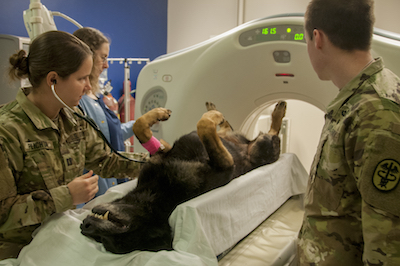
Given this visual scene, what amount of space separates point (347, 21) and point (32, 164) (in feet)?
4.03

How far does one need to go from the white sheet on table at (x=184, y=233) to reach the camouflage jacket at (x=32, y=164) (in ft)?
0.34

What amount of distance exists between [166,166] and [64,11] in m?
2.57

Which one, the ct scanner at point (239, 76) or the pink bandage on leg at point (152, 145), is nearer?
the pink bandage on leg at point (152, 145)

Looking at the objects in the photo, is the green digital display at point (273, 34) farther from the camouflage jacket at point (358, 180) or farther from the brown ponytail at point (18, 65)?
the brown ponytail at point (18, 65)

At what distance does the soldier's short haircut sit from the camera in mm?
912

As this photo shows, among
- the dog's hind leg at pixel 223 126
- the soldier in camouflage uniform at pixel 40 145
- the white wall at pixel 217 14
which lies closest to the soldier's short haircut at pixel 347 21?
the soldier in camouflage uniform at pixel 40 145

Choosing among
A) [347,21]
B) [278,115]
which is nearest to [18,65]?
[347,21]

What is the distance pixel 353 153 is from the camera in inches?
34.0

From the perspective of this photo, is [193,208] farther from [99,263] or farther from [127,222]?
[99,263]

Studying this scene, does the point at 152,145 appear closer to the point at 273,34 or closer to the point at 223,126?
the point at 223,126

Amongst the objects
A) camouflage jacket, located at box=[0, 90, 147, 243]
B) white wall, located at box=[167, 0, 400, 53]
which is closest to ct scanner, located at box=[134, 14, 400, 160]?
camouflage jacket, located at box=[0, 90, 147, 243]

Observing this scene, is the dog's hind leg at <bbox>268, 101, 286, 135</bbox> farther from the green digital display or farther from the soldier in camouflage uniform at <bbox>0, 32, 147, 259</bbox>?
the soldier in camouflage uniform at <bbox>0, 32, 147, 259</bbox>

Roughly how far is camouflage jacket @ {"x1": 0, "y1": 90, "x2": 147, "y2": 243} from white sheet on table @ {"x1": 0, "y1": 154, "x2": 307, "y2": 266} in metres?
0.10

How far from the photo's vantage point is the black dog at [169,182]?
45.1 inches
